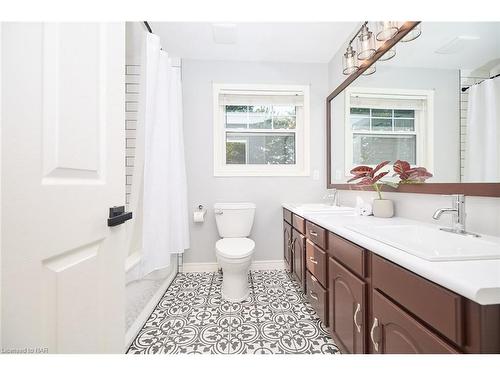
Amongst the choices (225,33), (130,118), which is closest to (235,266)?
(130,118)

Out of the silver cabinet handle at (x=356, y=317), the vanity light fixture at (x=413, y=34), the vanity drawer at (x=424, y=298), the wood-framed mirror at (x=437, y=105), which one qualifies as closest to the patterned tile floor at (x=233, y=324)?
the silver cabinet handle at (x=356, y=317)

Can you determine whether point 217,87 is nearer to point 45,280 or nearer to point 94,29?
point 94,29

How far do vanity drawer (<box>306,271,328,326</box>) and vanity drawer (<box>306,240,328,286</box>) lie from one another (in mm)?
43

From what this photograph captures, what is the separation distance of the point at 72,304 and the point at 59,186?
340 mm

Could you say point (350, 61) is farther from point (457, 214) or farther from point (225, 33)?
point (457, 214)

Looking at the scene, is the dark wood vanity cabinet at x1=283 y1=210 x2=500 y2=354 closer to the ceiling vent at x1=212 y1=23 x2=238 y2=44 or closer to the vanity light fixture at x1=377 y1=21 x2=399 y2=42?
the vanity light fixture at x1=377 y1=21 x2=399 y2=42

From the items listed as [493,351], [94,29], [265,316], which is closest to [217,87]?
[94,29]

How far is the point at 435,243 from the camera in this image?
918 millimetres

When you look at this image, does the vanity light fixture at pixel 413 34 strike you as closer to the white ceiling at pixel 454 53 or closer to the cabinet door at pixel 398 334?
the white ceiling at pixel 454 53

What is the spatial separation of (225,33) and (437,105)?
1712 mm

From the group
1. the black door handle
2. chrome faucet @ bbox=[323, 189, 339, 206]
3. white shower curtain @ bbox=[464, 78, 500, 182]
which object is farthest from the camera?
chrome faucet @ bbox=[323, 189, 339, 206]

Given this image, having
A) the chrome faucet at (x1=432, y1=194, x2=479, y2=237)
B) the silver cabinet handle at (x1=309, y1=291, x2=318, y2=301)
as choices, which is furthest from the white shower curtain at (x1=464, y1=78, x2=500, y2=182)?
the silver cabinet handle at (x1=309, y1=291, x2=318, y2=301)

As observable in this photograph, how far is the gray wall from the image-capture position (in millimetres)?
2285

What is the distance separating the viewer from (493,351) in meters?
0.48
